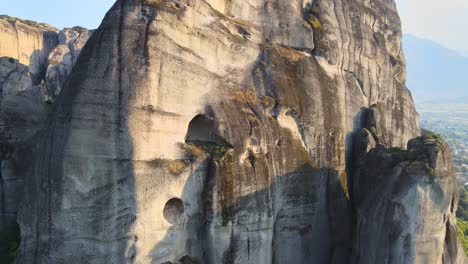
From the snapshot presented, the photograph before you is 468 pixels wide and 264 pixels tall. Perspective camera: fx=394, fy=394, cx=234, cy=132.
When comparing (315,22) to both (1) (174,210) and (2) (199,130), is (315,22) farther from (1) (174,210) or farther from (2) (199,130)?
(1) (174,210)

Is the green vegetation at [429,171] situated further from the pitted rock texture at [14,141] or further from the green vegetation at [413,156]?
the pitted rock texture at [14,141]

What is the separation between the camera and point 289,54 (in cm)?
1850

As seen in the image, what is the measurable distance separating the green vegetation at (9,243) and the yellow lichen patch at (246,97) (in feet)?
36.6

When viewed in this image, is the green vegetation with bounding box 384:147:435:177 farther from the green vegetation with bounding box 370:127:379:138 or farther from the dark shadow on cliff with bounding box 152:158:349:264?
the green vegetation with bounding box 370:127:379:138

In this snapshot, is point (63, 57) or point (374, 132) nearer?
point (374, 132)

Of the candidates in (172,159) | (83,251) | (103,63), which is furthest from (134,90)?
(83,251)

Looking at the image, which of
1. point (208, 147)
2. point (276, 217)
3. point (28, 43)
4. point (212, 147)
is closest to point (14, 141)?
point (208, 147)

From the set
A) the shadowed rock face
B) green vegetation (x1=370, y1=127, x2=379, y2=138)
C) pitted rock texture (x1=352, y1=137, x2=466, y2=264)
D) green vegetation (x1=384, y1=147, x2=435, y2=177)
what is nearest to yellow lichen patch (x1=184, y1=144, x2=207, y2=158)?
the shadowed rock face

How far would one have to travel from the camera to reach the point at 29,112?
778 inches

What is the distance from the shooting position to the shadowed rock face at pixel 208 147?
12766 millimetres

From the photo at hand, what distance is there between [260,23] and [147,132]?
27.1ft

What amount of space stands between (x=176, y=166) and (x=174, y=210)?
65.7 inches

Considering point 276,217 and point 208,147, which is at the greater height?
point 208,147

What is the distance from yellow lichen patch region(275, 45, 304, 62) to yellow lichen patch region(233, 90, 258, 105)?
109 inches
